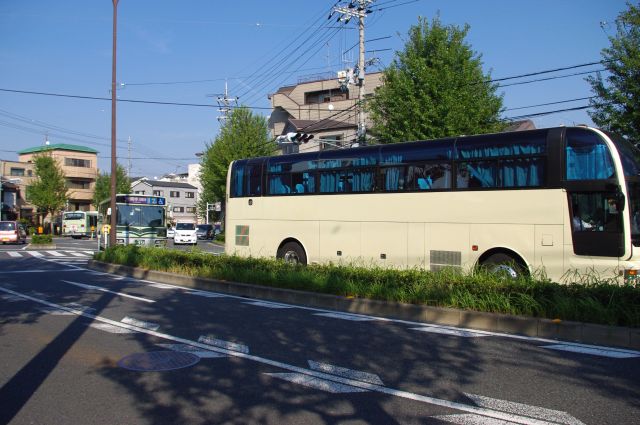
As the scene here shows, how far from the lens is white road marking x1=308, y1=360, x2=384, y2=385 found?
555cm

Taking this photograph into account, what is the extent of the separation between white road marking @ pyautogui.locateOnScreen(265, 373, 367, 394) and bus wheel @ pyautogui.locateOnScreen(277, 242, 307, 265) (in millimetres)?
9823

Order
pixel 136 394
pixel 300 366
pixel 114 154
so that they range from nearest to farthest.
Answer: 1. pixel 136 394
2. pixel 300 366
3. pixel 114 154

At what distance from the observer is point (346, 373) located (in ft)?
19.0

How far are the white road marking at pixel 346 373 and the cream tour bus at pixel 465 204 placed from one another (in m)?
6.06

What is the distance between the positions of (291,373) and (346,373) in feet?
1.97

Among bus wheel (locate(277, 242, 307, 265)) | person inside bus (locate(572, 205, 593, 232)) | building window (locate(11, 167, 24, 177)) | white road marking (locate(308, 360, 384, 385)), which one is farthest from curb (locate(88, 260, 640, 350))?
building window (locate(11, 167, 24, 177))

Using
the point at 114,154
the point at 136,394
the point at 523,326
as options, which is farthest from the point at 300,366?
the point at 114,154

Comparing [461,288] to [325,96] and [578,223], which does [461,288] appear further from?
[325,96]

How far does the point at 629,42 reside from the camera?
52.5 ft

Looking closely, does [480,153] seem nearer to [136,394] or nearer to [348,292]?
[348,292]

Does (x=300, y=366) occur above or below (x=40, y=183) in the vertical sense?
below

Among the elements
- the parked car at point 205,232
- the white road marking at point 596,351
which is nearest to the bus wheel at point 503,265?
the white road marking at point 596,351

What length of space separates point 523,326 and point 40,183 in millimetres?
64336

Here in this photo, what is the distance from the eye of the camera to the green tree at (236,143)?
43469 millimetres
